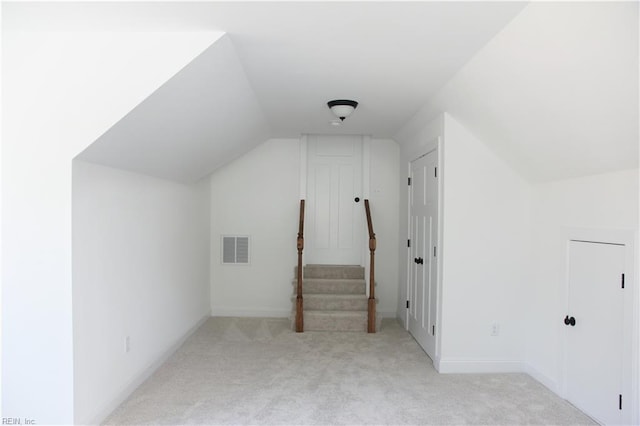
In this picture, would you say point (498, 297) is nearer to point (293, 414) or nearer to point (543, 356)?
point (543, 356)

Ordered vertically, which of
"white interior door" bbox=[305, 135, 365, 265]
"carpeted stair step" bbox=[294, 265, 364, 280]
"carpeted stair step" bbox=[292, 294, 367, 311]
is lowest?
"carpeted stair step" bbox=[292, 294, 367, 311]

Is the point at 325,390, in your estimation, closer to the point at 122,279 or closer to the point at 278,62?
the point at 122,279

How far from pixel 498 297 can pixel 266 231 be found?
2978 mm

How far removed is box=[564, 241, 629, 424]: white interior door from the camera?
2562 mm

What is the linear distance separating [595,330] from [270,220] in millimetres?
3748

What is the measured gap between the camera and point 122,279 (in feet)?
9.95

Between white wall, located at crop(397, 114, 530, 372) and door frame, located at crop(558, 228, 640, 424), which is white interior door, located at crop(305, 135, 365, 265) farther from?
door frame, located at crop(558, 228, 640, 424)

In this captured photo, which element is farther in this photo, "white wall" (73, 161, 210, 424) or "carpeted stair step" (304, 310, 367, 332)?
"carpeted stair step" (304, 310, 367, 332)

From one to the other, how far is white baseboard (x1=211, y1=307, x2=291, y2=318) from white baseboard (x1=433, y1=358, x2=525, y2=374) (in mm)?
2405

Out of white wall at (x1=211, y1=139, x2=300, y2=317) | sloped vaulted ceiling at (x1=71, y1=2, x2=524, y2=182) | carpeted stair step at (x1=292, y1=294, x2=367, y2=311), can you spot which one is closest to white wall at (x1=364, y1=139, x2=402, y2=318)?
carpeted stair step at (x1=292, y1=294, x2=367, y2=311)

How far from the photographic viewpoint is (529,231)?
11.6 ft

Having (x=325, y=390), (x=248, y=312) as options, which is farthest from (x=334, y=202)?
(x=325, y=390)

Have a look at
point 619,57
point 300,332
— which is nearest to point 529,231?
point 619,57

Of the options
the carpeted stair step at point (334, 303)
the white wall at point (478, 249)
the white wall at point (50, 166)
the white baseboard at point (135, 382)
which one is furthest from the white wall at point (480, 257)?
the white baseboard at point (135, 382)
